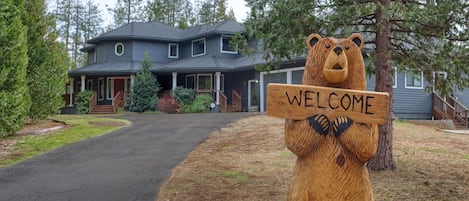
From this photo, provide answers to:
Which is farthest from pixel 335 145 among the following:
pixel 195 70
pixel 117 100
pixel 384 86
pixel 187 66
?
pixel 117 100

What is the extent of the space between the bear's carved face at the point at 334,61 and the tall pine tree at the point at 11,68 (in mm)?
10192

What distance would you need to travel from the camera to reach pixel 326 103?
2.93m

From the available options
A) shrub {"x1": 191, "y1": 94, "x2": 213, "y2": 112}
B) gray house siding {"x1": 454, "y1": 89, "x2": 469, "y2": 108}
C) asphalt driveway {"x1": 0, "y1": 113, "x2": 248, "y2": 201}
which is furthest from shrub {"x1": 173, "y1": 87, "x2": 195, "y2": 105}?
gray house siding {"x1": 454, "y1": 89, "x2": 469, "y2": 108}

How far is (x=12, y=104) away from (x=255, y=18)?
8.05 meters

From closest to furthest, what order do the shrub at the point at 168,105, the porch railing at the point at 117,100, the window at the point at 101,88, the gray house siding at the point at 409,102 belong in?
the gray house siding at the point at 409,102 < the shrub at the point at 168,105 < the porch railing at the point at 117,100 < the window at the point at 101,88

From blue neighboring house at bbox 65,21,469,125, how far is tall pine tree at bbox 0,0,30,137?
10756 mm

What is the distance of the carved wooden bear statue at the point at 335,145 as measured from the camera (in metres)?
2.88

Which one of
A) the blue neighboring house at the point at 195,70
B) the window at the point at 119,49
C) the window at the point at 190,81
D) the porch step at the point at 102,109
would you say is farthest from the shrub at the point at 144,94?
the window at the point at 119,49

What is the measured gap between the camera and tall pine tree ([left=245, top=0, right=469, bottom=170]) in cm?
573

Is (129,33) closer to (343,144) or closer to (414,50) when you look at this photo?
(414,50)

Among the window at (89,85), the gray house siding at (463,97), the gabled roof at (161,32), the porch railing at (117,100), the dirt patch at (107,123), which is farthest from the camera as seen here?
the window at (89,85)

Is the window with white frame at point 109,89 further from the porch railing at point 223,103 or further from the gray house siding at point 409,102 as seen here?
the gray house siding at point 409,102

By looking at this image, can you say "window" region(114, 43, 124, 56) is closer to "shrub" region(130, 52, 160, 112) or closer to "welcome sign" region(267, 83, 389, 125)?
"shrub" region(130, 52, 160, 112)

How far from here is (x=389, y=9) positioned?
550 cm
